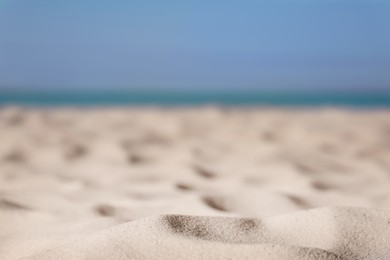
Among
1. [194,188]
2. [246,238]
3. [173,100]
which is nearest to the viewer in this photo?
[246,238]

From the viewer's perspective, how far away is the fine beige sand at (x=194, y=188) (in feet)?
3.01

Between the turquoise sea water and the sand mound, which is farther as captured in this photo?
the turquoise sea water

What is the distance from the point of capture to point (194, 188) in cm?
155

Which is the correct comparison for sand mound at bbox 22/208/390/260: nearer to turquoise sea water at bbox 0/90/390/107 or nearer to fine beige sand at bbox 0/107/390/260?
fine beige sand at bbox 0/107/390/260

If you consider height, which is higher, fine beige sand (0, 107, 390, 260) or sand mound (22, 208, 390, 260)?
sand mound (22, 208, 390, 260)

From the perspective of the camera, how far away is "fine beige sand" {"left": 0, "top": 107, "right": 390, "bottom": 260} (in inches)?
36.2

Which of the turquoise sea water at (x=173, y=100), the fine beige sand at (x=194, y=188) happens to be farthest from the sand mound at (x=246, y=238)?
the turquoise sea water at (x=173, y=100)

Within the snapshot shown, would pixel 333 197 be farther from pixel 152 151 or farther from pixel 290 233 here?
pixel 152 151

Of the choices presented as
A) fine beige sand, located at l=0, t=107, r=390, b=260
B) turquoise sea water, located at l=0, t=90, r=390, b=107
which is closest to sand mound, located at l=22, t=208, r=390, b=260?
fine beige sand, located at l=0, t=107, r=390, b=260

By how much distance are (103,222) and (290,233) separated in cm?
35

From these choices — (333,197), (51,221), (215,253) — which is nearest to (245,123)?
(333,197)

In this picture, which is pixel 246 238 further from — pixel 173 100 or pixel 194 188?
pixel 173 100

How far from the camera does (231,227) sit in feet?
3.21

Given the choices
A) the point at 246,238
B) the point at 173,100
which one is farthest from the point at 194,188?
the point at 173,100
